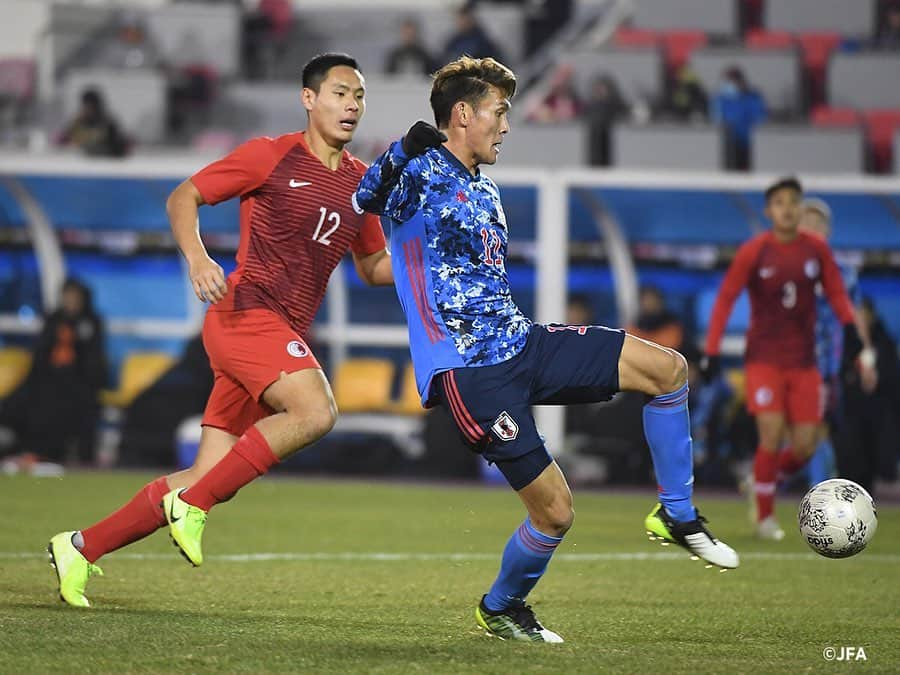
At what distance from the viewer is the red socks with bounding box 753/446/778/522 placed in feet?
33.8

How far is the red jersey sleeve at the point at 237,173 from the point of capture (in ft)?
20.7

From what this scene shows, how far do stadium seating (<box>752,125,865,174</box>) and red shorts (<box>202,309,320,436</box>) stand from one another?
1159 centimetres

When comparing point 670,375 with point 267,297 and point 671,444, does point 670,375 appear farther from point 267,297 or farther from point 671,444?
point 267,297

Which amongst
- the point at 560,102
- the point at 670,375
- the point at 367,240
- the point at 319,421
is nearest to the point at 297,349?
the point at 319,421

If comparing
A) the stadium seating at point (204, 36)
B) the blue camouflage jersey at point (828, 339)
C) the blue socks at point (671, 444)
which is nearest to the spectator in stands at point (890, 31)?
the stadium seating at point (204, 36)

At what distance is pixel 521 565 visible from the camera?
5.68m

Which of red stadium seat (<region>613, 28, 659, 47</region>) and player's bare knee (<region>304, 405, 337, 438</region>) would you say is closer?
player's bare knee (<region>304, 405, 337, 438</region>)

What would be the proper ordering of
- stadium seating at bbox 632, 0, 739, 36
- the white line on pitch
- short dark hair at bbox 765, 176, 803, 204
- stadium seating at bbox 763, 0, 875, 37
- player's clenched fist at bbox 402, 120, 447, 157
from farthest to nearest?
stadium seating at bbox 632, 0, 739, 36 < stadium seating at bbox 763, 0, 875, 37 < short dark hair at bbox 765, 176, 803, 204 < the white line on pitch < player's clenched fist at bbox 402, 120, 447, 157

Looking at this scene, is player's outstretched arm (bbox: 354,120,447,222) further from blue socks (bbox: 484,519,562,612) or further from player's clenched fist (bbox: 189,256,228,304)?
blue socks (bbox: 484,519,562,612)

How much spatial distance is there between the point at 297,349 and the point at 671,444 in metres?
1.55

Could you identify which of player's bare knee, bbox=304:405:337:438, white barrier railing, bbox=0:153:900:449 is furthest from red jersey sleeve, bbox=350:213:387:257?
white barrier railing, bbox=0:153:900:449

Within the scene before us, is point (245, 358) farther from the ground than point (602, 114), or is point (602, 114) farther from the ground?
point (602, 114)

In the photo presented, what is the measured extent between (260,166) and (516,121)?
40.0 feet

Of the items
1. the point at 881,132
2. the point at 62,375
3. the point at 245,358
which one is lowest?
the point at 62,375
